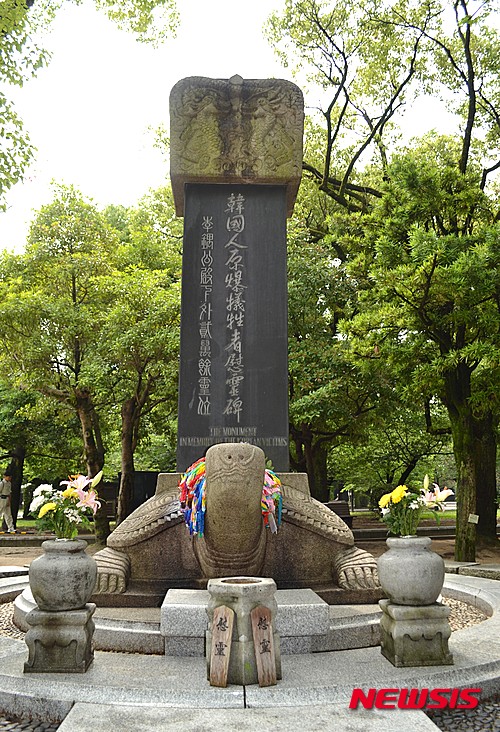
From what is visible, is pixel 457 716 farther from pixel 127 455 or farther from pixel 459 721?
pixel 127 455

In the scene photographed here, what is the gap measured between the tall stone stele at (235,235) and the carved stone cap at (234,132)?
0.04ft

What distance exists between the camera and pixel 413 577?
13.6ft

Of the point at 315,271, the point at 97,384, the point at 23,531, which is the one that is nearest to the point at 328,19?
the point at 315,271

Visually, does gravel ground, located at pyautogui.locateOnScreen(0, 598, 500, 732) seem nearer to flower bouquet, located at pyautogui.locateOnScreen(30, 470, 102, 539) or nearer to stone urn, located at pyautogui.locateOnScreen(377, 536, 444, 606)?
stone urn, located at pyautogui.locateOnScreen(377, 536, 444, 606)

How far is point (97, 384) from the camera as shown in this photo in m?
14.2

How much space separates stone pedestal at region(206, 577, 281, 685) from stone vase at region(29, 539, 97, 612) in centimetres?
85

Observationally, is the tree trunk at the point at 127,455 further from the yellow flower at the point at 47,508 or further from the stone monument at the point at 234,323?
the yellow flower at the point at 47,508

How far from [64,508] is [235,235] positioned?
4.02 m

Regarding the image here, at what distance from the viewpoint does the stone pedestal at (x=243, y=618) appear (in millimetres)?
Answer: 3664

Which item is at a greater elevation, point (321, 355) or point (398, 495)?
point (321, 355)

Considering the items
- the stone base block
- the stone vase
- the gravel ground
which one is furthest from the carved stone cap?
the gravel ground

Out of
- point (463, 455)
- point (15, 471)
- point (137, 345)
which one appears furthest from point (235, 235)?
point (15, 471)

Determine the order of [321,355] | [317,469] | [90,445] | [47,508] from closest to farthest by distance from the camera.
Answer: [47,508] → [321,355] → [90,445] → [317,469]

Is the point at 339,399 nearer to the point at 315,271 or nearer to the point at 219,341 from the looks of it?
the point at 315,271
